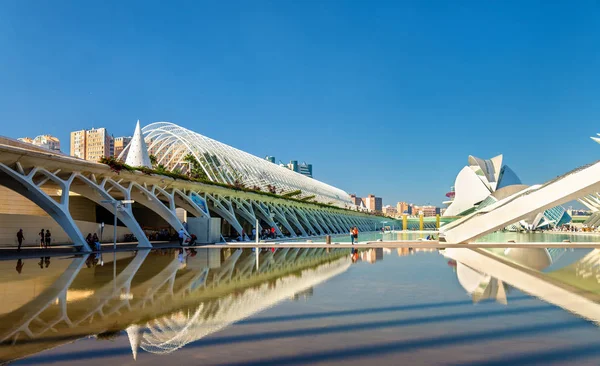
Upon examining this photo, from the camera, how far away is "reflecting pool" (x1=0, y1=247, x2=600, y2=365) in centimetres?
534

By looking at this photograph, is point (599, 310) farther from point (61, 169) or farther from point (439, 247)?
point (61, 169)

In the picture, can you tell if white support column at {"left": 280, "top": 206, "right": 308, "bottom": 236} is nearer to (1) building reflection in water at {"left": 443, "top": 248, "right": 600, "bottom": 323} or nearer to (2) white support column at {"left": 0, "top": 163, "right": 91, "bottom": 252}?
(2) white support column at {"left": 0, "top": 163, "right": 91, "bottom": 252}

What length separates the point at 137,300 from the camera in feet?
29.1

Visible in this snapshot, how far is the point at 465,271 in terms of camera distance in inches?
536

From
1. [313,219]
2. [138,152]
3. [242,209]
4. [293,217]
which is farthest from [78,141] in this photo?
[242,209]

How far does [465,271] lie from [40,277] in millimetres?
11256

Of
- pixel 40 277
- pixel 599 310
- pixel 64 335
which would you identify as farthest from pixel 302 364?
pixel 40 277

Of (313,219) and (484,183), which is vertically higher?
(484,183)

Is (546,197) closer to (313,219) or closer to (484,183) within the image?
(313,219)

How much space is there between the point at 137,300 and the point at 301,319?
11.1ft

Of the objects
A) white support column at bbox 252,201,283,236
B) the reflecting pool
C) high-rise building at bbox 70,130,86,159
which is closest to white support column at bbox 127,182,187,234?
white support column at bbox 252,201,283,236

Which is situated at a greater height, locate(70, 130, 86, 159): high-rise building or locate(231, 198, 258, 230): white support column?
locate(70, 130, 86, 159): high-rise building

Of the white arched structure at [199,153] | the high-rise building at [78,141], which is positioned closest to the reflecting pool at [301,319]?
the white arched structure at [199,153]

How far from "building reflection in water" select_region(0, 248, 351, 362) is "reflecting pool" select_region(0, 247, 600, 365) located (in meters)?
0.03
